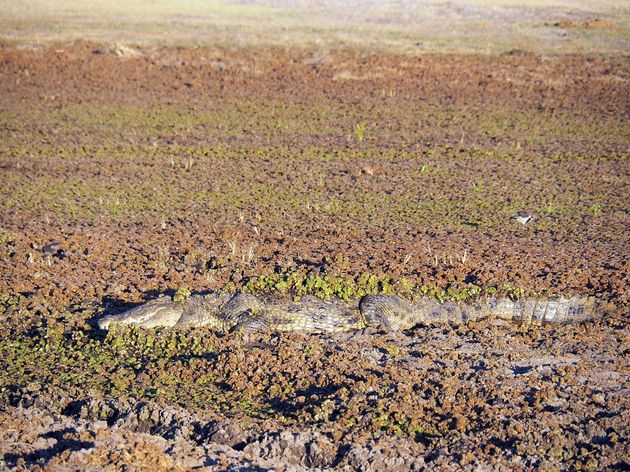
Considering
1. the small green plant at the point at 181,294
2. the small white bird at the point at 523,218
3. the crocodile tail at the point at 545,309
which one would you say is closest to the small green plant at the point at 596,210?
the small white bird at the point at 523,218

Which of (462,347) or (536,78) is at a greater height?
(536,78)

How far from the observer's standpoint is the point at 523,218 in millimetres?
11805

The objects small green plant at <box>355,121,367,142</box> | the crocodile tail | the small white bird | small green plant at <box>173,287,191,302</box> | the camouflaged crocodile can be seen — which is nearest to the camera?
the camouflaged crocodile

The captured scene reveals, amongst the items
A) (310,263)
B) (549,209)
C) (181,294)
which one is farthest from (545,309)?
(181,294)

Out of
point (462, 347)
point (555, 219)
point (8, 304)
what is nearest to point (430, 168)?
point (555, 219)

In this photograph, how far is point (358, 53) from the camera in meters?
27.5

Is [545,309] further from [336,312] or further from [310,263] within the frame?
[310,263]

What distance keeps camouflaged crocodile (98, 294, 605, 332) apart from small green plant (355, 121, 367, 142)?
8662mm

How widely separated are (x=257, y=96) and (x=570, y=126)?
8720 mm

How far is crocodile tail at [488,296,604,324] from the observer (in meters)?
8.86

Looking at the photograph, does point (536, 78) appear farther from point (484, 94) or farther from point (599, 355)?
point (599, 355)

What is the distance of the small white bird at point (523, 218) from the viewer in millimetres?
11727

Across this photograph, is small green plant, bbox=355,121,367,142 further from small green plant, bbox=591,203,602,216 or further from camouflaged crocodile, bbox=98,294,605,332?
camouflaged crocodile, bbox=98,294,605,332

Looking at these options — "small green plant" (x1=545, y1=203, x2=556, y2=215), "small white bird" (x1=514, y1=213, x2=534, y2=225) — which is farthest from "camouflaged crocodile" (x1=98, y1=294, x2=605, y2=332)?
"small green plant" (x1=545, y1=203, x2=556, y2=215)
